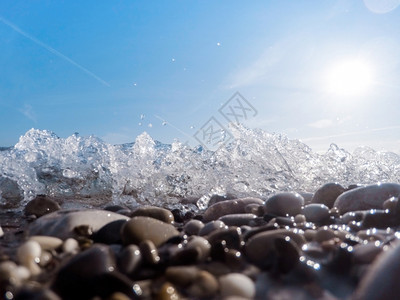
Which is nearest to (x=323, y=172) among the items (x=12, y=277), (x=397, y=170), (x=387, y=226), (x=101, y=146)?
(x=397, y=170)

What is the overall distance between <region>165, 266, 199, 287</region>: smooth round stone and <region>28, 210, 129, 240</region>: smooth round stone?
1.01 metres

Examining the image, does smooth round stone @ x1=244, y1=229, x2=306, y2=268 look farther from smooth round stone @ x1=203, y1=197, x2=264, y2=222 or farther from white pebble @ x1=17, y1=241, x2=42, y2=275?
smooth round stone @ x1=203, y1=197, x2=264, y2=222

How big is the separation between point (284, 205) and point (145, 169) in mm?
4672

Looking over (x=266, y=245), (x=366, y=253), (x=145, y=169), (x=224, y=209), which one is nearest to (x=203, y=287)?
(x=266, y=245)

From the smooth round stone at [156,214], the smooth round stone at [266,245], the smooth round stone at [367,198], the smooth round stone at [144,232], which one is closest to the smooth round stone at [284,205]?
the smooth round stone at [367,198]

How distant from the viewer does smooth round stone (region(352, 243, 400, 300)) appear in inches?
49.9

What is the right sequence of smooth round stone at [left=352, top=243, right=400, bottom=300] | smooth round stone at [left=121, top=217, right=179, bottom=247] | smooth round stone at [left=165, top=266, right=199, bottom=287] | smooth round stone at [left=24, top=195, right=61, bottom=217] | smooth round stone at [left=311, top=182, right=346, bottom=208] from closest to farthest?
1. smooth round stone at [left=352, top=243, right=400, bottom=300]
2. smooth round stone at [left=165, top=266, right=199, bottom=287]
3. smooth round stone at [left=121, top=217, right=179, bottom=247]
4. smooth round stone at [left=311, top=182, right=346, bottom=208]
5. smooth round stone at [left=24, top=195, right=61, bottom=217]

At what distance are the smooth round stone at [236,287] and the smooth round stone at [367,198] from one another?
1.89 m

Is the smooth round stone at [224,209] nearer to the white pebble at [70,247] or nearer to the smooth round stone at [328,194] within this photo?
the smooth round stone at [328,194]

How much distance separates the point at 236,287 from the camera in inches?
56.7

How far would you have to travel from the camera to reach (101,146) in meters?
7.85

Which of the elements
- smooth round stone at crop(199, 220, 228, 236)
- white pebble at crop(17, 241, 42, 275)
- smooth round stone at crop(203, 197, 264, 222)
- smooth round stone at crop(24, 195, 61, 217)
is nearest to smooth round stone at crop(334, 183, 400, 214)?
smooth round stone at crop(203, 197, 264, 222)

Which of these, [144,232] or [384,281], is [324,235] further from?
[144,232]

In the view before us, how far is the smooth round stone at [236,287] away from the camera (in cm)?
143
